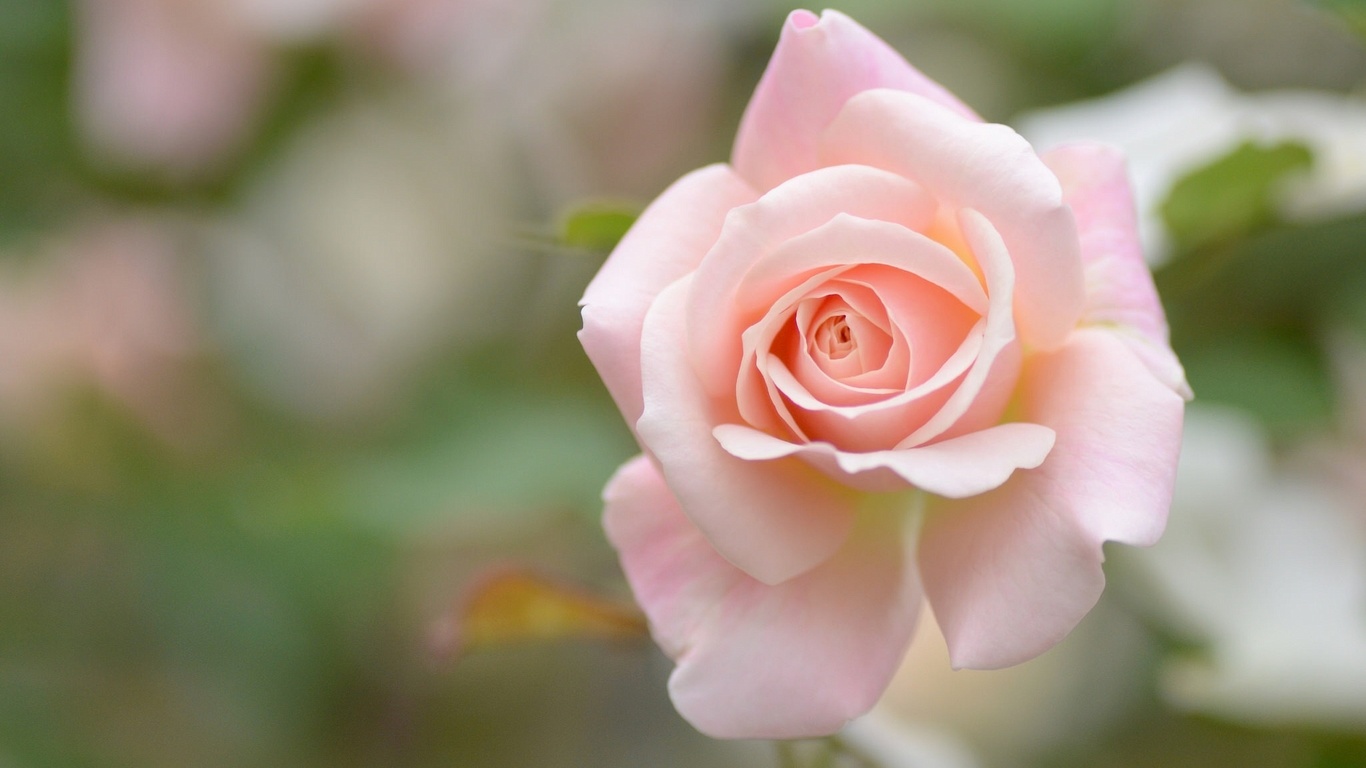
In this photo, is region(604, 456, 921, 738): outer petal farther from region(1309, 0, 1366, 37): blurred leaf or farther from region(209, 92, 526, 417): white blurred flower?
region(209, 92, 526, 417): white blurred flower

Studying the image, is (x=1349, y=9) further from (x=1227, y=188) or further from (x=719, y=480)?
(x=719, y=480)

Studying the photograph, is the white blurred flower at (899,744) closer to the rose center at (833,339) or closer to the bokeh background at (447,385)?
the bokeh background at (447,385)

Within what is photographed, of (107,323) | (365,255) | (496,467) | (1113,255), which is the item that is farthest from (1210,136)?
(107,323)

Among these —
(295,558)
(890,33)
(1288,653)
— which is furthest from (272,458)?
(1288,653)

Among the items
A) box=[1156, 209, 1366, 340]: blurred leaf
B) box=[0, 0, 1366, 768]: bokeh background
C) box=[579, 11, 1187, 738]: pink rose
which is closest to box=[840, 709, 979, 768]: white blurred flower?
box=[0, 0, 1366, 768]: bokeh background

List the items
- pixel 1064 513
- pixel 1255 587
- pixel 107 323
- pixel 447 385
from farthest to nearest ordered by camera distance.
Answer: pixel 107 323
pixel 447 385
pixel 1255 587
pixel 1064 513

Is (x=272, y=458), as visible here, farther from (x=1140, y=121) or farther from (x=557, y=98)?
(x=1140, y=121)
